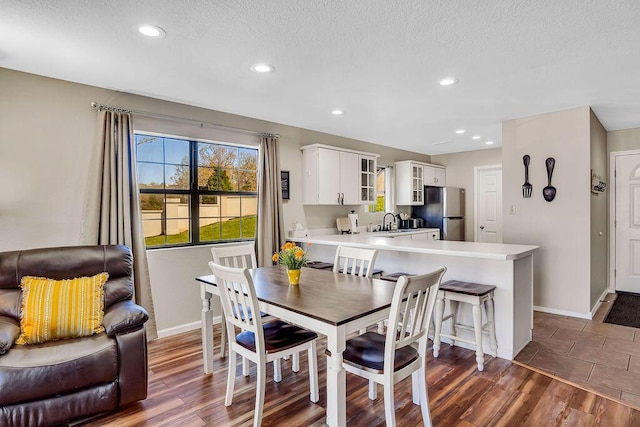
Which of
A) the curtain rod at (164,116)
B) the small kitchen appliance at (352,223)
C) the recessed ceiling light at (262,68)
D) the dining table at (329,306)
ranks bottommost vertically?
the dining table at (329,306)

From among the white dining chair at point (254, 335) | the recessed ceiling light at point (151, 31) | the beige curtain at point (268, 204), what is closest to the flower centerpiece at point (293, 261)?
the white dining chair at point (254, 335)

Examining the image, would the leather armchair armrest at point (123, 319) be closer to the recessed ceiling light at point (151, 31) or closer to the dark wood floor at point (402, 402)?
the dark wood floor at point (402, 402)

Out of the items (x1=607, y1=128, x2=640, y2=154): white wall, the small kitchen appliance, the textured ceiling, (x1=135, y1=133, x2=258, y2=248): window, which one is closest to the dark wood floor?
(x1=135, y1=133, x2=258, y2=248): window

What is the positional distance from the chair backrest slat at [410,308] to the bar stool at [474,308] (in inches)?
40.7

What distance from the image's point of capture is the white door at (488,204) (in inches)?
262

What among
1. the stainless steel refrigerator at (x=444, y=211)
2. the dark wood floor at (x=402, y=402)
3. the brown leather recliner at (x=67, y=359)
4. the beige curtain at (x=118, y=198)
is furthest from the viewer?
the stainless steel refrigerator at (x=444, y=211)

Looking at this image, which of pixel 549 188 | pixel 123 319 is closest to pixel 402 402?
pixel 123 319

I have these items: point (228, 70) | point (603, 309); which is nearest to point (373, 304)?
point (228, 70)

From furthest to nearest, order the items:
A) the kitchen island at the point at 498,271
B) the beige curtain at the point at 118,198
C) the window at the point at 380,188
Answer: the window at the point at 380,188 < the beige curtain at the point at 118,198 < the kitchen island at the point at 498,271

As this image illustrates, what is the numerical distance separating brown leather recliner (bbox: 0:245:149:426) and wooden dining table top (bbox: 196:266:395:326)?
66 cm

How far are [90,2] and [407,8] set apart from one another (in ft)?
5.72

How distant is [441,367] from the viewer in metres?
2.88

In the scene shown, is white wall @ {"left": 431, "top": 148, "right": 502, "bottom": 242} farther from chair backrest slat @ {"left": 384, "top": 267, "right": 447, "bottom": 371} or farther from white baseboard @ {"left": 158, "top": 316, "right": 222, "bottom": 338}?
chair backrest slat @ {"left": 384, "top": 267, "right": 447, "bottom": 371}

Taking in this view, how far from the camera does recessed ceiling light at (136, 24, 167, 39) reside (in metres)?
2.16
